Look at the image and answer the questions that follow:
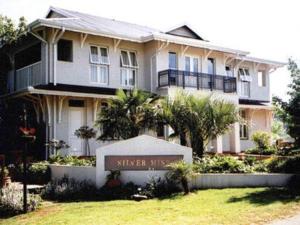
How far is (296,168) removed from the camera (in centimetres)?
1430

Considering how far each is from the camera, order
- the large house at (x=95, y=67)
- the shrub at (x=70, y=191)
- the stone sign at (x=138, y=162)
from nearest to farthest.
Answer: the shrub at (x=70, y=191) → the stone sign at (x=138, y=162) → the large house at (x=95, y=67)

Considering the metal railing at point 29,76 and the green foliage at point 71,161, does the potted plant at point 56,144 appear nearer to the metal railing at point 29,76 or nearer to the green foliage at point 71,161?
the green foliage at point 71,161

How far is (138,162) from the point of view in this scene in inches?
547

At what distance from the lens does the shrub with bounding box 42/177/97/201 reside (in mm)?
13227

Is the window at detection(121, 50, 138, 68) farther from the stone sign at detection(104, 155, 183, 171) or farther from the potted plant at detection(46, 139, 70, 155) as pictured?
the stone sign at detection(104, 155, 183, 171)

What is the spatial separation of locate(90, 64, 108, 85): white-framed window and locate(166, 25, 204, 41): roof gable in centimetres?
542

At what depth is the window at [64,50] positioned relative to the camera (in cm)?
2094

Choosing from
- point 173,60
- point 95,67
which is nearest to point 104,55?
point 95,67

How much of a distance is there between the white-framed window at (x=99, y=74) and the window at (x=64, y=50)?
1227 mm

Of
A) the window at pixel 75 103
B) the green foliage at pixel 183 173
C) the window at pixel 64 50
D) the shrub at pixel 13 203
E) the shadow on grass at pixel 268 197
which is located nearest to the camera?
the shadow on grass at pixel 268 197

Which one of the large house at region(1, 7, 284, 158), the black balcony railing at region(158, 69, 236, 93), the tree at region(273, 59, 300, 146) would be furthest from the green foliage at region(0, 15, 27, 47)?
the tree at region(273, 59, 300, 146)

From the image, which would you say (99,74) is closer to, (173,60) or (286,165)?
(173,60)

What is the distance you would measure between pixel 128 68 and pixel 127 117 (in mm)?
6408

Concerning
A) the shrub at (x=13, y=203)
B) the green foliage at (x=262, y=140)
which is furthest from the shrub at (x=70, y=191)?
the green foliage at (x=262, y=140)
